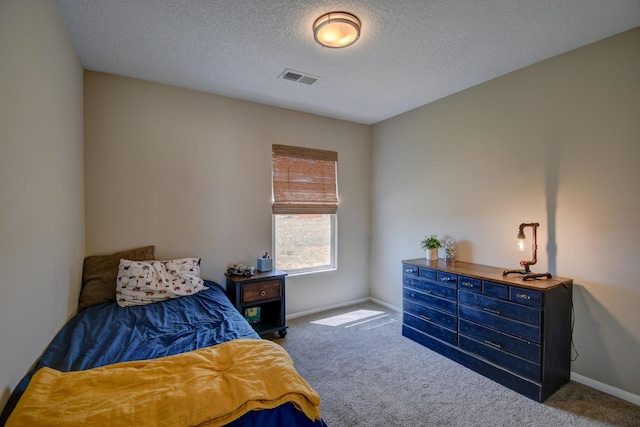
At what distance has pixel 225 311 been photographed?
2.27 m

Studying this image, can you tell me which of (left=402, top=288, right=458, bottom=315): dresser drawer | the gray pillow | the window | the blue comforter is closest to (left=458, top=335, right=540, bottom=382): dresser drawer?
(left=402, top=288, right=458, bottom=315): dresser drawer

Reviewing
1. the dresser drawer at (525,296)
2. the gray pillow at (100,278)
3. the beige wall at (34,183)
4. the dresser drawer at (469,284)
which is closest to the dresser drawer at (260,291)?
the gray pillow at (100,278)

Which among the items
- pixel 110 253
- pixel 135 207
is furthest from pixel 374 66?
pixel 110 253

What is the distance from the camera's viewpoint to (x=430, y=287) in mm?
2912

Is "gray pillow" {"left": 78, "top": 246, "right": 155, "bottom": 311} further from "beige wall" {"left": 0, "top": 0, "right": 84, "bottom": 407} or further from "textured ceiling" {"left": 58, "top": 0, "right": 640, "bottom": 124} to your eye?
"textured ceiling" {"left": 58, "top": 0, "right": 640, "bottom": 124}

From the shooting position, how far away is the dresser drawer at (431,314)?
2.71 metres

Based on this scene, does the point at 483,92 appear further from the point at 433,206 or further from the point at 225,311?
the point at 225,311

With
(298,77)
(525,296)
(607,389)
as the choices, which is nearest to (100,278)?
(298,77)

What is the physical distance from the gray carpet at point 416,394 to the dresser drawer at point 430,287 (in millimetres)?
577

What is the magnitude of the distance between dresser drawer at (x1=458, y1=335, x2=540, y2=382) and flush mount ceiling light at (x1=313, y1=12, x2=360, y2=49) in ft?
8.61

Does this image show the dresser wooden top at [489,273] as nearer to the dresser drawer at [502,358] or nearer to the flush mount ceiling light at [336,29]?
the dresser drawer at [502,358]

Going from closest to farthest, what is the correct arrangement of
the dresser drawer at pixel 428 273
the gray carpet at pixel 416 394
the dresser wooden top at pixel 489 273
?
the gray carpet at pixel 416 394
the dresser wooden top at pixel 489 273
the dresser drawer at pixel 428 273

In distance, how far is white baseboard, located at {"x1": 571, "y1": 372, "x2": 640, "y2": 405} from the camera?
6.79 ft

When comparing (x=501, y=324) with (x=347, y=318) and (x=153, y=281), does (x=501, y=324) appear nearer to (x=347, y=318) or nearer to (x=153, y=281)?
(x=347, y=318)
